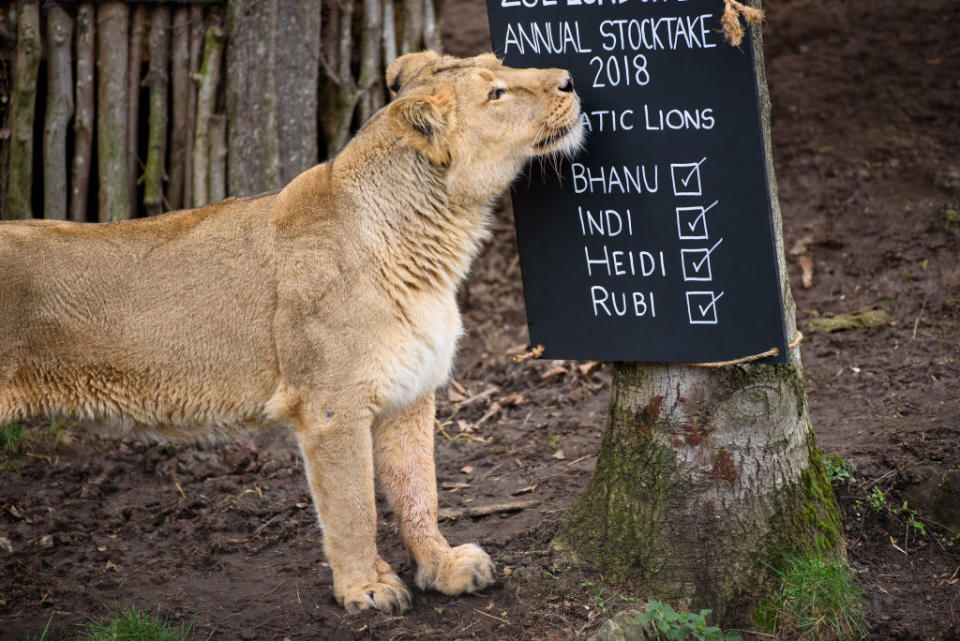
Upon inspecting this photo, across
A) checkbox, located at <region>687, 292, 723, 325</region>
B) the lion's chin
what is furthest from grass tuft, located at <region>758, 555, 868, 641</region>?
the lion's chin

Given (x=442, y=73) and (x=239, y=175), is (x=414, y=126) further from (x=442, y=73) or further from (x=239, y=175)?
(x=239, y=175)

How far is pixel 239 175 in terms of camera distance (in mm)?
6328

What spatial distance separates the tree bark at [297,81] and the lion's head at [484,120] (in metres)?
2.39

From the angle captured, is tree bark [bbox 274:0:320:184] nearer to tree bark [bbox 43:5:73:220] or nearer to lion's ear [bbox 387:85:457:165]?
tree bark [bbox 43:5:73:220]

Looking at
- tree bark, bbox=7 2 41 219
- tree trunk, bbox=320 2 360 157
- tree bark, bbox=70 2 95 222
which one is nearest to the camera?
tree bark, bbox=7 2 41 219

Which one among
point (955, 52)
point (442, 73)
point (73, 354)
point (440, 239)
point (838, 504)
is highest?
point (955, 52)

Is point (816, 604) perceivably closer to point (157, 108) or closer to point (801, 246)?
point (801, 246)

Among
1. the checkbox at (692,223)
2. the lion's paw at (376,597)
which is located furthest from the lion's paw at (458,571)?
the checkbox at (692,223)

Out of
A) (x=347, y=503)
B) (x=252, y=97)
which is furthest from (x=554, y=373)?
(x=347, y=503)

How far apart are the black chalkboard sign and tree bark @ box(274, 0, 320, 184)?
103 inches

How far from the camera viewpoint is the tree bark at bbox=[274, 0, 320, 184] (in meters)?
6.29

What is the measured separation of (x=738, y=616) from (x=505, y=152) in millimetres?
2134

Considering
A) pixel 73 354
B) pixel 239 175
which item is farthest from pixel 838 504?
pixel 239 175

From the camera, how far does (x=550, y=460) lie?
220 inches
